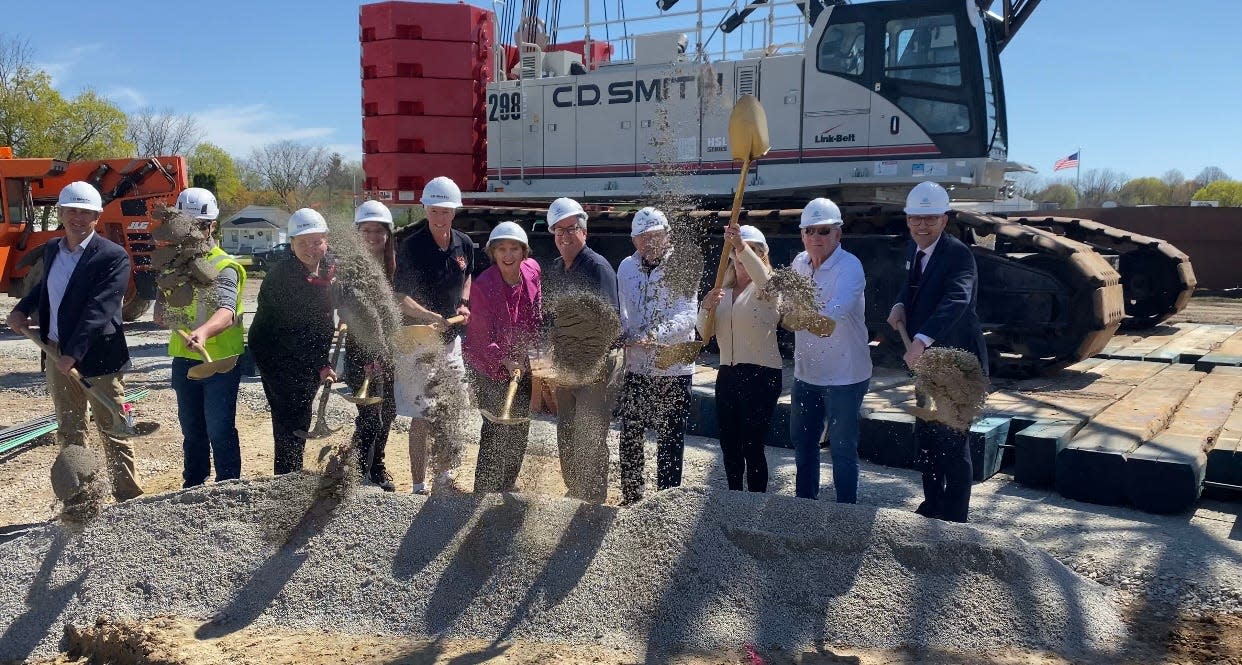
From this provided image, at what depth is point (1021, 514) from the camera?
16.1 ft

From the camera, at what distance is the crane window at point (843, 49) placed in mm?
8812

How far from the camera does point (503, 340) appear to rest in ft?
14.4

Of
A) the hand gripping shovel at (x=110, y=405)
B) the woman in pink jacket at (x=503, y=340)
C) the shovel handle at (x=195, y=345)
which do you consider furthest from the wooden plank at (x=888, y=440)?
the hand gripping shovel at (x=110, y=405)

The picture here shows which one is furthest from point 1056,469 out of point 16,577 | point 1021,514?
point 16,577

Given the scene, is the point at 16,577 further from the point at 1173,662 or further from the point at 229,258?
the point at 1173,662

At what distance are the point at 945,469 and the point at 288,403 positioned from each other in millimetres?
3136

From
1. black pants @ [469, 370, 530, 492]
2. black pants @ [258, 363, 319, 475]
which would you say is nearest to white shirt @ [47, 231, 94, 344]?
black pants @ [258, 363, 319, 475]

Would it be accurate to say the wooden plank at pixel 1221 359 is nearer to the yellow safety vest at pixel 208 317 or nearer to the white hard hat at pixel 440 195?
the white hard hat at pixel 440 195

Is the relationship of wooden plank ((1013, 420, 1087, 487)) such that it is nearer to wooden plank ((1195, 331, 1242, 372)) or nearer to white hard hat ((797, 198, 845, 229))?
white hard hat ((797, 198, 845, 229))

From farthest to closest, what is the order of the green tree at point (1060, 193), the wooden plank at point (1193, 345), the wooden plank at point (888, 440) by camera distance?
the green tree at point (1060, 193), the wooden plank at point (1193, 345), the wooden plank at point (888, 440)

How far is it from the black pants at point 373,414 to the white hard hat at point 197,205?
0.99 m

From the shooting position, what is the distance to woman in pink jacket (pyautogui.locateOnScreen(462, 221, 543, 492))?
4.38 meters

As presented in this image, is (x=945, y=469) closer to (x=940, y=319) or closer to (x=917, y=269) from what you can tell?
(x=940, y=319)

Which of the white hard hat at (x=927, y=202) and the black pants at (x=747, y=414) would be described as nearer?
the white hard hat at (x=927, y=202)
